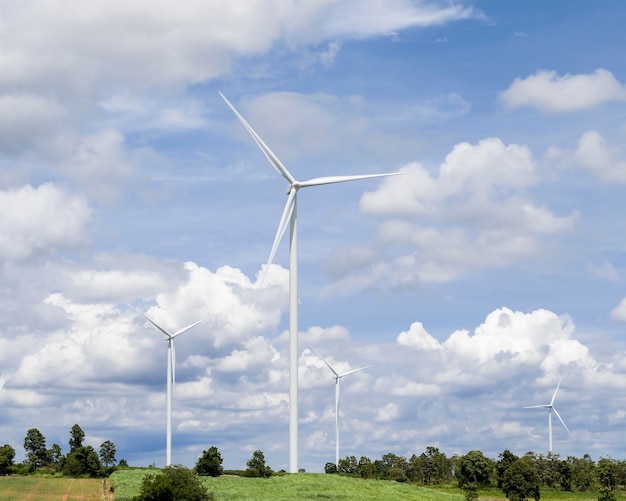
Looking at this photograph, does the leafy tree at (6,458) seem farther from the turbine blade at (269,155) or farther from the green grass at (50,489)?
the turbine blade at (269,155)

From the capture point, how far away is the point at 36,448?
196 m

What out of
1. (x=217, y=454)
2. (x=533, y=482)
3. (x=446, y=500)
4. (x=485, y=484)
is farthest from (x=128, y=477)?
(x=485, y=484)

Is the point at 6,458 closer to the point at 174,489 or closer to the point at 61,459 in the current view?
the point at 61,459

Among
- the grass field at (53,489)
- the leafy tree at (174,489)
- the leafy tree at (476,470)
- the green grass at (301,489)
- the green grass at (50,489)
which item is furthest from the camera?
the leafy tree at (476,470)

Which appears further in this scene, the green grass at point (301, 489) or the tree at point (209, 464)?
the tree at point (209, 464)

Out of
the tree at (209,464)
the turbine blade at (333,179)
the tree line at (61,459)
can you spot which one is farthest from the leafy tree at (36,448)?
the turbine blade at (333,179)

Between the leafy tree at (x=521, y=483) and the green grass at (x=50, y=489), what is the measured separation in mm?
70868

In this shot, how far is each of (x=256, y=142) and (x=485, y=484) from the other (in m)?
105

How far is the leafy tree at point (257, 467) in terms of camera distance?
160 meters

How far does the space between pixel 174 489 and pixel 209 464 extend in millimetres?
56117

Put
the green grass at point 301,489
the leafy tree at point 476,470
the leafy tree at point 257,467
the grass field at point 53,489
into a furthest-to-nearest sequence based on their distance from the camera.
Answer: the leafy tree at point 476,470 → the leafy tree at point 257,467 → the grass field at point 53,489 → the green grass at point 301,489

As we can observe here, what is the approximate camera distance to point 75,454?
6983 inches

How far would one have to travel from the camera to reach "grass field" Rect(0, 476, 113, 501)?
132000 millimetres

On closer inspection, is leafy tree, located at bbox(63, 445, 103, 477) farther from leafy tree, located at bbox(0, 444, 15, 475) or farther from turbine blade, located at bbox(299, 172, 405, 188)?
turbine blade, located at bbox(299, 172, 405, 188)
